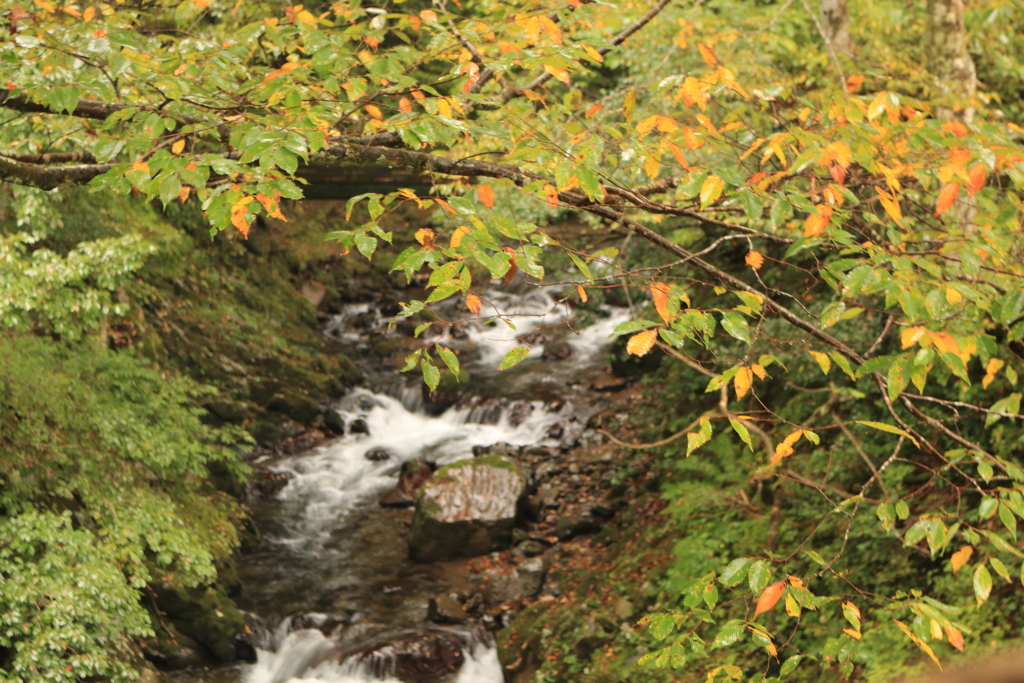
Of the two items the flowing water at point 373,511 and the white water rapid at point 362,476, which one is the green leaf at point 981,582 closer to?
the flowing water at point 373,511

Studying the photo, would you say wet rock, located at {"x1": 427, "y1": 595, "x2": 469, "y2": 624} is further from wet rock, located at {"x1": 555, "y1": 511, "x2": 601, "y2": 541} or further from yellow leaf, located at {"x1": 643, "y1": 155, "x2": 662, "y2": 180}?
yellow leaf, located at {"x1": 643, "y1": 155, "x2": 662, "y2": 180}

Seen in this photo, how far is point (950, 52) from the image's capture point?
693 cm

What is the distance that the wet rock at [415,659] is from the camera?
26.6 feet

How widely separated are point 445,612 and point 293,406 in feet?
→ 20.9

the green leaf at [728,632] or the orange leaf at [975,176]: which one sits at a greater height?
the orange leaf at [975,176]

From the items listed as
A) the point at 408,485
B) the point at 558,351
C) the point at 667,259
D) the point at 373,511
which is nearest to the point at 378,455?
the point at 408,485

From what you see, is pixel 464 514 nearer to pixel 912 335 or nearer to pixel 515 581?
pixel 515 581

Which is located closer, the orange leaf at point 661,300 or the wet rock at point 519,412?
the orange leaf at point 661,300

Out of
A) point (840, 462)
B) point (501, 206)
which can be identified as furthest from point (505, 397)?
point (840, 462)

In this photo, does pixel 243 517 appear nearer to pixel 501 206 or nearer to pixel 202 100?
pixel 501 206

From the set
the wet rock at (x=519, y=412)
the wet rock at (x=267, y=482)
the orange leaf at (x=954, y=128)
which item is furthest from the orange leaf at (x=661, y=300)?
the wet rock at (x=519, y=412)

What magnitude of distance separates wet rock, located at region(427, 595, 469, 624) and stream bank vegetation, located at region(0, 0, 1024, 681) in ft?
6.16

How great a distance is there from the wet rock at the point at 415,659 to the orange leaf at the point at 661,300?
Result: 653 cm

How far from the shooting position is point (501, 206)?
10.5 meters
